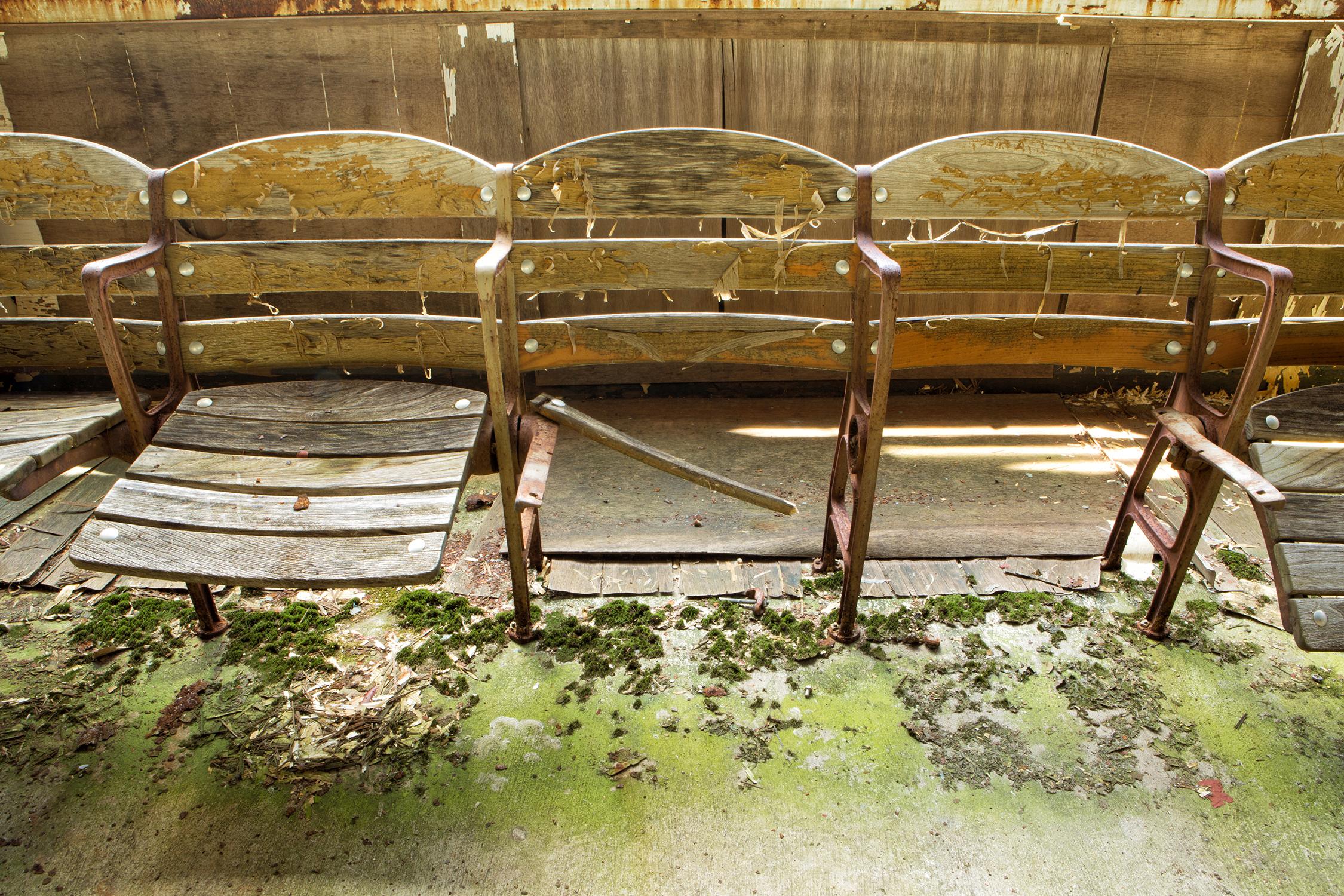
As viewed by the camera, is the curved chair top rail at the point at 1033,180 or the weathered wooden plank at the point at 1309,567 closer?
the weathered wooden plank at the point at 1309,567

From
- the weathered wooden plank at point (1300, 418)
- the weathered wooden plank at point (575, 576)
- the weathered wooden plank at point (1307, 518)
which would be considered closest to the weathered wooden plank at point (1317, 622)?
the weathered wooden plank at point (1307, 518)

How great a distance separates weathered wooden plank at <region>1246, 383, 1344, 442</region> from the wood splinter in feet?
3.80

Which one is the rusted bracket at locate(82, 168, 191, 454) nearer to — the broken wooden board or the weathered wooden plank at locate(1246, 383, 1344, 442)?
the broken wooden board

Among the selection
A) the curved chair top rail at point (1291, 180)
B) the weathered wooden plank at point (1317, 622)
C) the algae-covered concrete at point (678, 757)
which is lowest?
the algae-covered concrete at point (678, 757)

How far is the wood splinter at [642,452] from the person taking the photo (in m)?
1.88

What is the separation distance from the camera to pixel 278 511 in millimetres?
1589

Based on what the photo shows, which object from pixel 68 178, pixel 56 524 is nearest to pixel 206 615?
pixel 56 524

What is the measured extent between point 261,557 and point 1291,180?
2513 millimetres

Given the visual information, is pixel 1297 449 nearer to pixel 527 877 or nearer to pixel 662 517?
pixel 662 517

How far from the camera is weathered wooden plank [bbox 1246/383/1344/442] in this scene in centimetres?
183

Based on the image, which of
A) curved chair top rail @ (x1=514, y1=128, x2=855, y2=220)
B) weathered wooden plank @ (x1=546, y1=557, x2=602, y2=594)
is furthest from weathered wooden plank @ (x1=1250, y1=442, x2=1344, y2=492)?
weathered wooden plank @ (x1=546, y1=557, x2=602, y2=594)

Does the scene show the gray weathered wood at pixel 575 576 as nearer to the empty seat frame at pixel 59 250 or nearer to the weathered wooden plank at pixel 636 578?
the weathered wooden plank at pixel 636 578

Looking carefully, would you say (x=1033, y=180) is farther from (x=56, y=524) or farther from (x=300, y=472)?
(x=56, y=524)

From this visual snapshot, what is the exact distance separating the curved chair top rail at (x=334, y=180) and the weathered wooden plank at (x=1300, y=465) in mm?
1901
